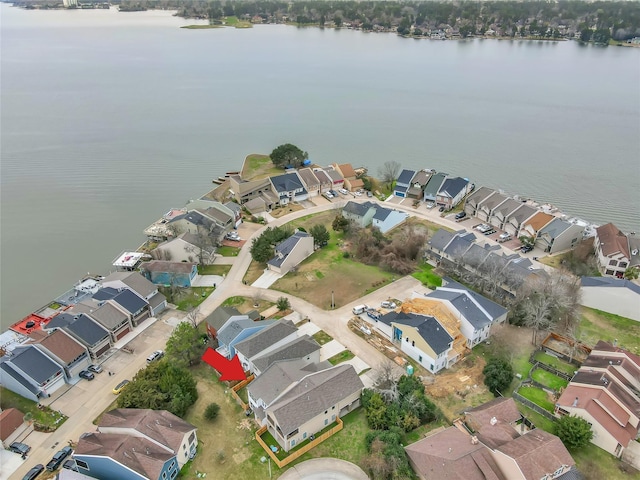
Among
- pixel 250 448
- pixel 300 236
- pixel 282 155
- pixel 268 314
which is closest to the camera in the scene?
pixel 250 448

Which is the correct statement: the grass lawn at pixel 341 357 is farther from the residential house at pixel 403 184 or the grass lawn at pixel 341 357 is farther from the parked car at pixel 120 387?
the residential house at pixel 403 184

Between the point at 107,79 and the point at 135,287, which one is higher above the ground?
the point at 107,79

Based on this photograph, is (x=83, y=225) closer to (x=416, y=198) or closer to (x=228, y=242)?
(x=228, y=242)

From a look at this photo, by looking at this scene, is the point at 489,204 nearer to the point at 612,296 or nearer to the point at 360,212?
the point at 360,212

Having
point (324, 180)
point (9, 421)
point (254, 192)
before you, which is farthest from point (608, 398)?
point (254, 192)

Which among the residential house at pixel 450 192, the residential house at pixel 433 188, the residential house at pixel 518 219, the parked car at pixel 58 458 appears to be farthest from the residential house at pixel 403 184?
the parked car at pixel 58 458

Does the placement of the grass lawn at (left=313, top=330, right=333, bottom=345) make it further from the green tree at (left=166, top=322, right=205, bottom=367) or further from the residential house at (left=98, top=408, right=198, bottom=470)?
the residential house at (left=98, top=408, right=198, bottom=470)

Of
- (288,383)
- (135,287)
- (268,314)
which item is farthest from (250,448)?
(135,287)
